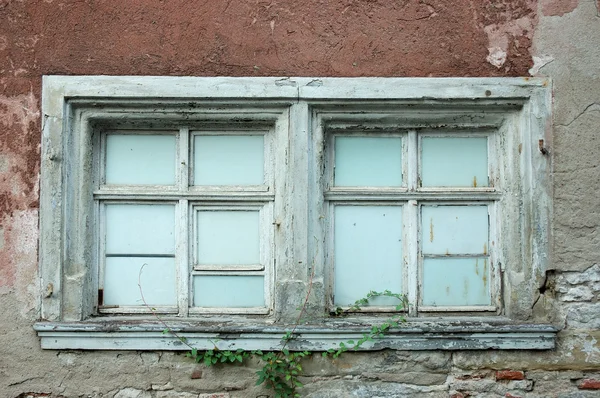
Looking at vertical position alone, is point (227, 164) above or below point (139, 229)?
above

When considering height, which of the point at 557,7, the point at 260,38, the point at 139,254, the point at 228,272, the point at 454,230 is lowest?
the point at 228,272

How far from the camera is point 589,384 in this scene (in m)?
3.15

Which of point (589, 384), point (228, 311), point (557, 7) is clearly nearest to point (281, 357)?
point (228, 311)

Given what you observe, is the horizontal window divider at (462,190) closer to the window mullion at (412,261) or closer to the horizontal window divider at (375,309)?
the window mullion at (412,261)

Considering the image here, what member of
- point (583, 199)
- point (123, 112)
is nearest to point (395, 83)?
point (583, 199)

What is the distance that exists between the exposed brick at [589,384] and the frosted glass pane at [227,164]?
81.1 inches

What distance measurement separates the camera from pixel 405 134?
336 centimetres

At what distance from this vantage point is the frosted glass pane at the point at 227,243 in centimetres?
332

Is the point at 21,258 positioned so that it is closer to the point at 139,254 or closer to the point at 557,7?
the point at 139,254

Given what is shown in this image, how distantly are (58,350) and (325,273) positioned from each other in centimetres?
150

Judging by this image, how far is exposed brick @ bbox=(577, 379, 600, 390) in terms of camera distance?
10.3ft

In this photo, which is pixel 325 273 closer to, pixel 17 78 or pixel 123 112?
pixel 123 112

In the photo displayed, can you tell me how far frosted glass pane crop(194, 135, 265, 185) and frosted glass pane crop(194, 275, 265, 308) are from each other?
545mm

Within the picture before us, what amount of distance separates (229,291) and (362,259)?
78cm
